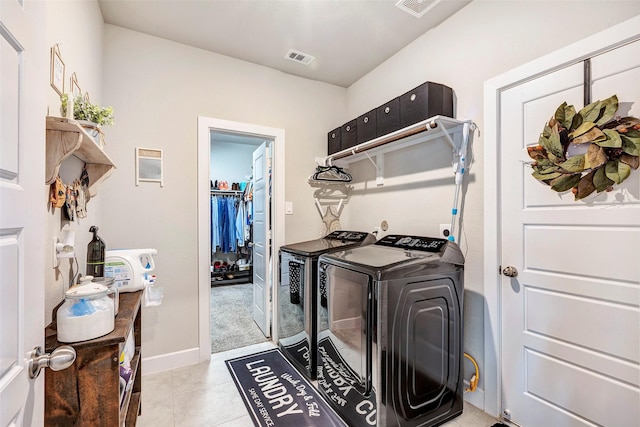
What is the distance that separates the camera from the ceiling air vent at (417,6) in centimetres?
202

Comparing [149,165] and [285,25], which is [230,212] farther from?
[285,25]

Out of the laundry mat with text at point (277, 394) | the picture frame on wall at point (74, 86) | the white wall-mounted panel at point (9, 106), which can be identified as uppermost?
the picture frame on wall at point (74, 86)

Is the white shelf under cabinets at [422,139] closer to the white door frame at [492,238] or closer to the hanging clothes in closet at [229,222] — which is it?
the white door frame at [492,238]

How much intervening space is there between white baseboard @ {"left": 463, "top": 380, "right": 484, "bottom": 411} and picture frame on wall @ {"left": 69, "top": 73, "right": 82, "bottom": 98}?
9.58 feet

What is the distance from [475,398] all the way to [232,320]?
2655mm

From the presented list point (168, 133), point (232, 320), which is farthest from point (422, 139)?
point (232, 320)

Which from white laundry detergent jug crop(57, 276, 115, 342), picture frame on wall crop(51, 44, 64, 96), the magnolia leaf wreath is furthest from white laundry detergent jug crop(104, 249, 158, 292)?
the magnolia leaf wreath

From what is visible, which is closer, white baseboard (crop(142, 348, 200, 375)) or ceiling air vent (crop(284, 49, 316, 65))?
white baseboard (crop(142, 348, 200, 375))

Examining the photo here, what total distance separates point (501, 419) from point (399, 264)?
1.23m

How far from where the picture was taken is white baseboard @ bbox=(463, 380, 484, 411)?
1928mm

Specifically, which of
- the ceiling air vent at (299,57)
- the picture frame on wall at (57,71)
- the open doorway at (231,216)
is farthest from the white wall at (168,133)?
the open doorway at (231,216)

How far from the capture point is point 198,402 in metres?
2.02

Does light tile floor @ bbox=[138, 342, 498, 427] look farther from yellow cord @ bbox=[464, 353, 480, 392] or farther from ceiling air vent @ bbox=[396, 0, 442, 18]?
ceiling air vent @ bbox=[396, 0, 442, 18]

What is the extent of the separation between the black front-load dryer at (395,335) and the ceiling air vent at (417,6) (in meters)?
1.65
